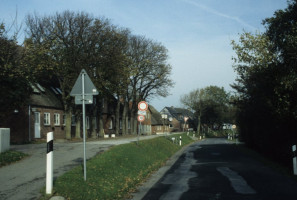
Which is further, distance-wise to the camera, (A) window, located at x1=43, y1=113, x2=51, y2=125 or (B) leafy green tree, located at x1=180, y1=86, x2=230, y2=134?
(B) leafy green tree, located at x1=180, y1=86, x2=230, y2=134

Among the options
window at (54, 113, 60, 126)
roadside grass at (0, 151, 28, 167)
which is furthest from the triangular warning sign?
window at (54, 113, 60, 126)

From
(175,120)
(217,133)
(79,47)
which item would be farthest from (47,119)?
(175,120)

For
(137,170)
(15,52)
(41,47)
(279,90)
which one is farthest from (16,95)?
(279,90)

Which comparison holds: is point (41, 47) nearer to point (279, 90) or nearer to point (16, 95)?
point (16, 95)

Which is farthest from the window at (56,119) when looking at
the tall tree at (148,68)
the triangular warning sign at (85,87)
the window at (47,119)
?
the triangular warning sign at (85,87)

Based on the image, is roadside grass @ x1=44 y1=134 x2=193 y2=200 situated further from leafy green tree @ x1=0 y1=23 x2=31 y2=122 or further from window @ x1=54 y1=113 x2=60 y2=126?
window @ x1=54 y1=113 x2=60 y2=126

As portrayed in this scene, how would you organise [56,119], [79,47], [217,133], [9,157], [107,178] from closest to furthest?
1. [107,178]
2. [9,157]
3. [79,47]
4. [56,119]
5. [217,133]

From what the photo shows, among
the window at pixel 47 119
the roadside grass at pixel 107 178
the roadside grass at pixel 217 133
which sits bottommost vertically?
the roadside grass at pixel 217 133

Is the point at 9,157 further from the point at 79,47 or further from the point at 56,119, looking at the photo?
the point at 56,119

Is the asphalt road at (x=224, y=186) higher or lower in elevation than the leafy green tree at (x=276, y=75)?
lower

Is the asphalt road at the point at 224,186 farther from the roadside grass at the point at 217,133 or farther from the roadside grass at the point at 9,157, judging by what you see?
the roadside grass at the point at 217,133

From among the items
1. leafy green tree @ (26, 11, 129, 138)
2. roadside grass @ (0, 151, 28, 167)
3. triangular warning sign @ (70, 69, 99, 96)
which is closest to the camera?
triangular warning sign @ (70, 69, 99, 96)

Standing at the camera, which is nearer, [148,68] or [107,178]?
[107,178]

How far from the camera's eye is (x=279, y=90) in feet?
52.6
